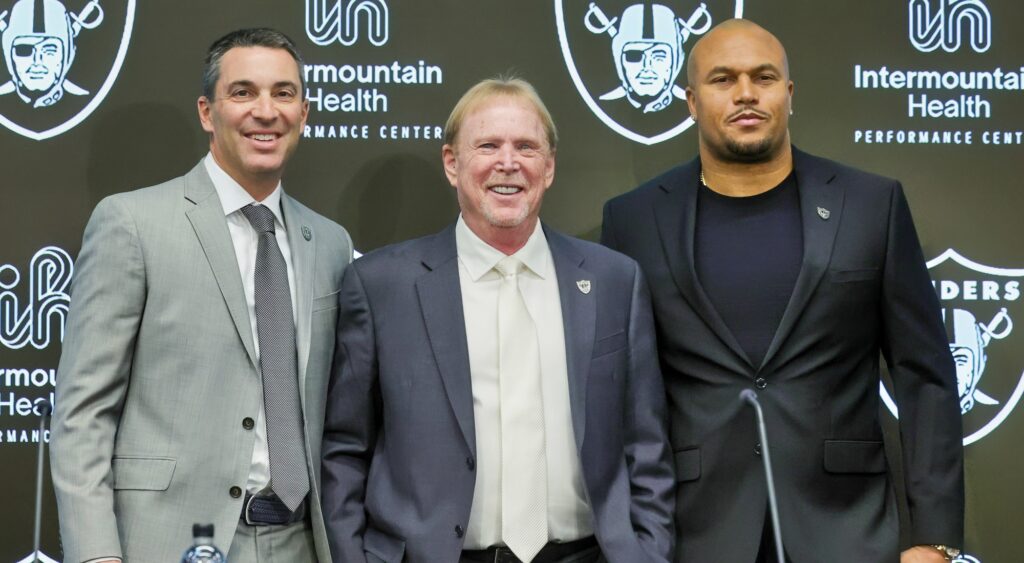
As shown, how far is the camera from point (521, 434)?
10.6 ft

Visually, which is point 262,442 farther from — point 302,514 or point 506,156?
point 506,156

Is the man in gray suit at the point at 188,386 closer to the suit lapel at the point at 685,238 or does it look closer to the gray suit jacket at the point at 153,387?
the gray suit jacket at the point at 153,387

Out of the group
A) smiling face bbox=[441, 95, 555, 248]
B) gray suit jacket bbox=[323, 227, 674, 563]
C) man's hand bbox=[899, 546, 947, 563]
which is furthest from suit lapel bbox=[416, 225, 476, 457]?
man's hand bbox=[899, 546, 947, 563]

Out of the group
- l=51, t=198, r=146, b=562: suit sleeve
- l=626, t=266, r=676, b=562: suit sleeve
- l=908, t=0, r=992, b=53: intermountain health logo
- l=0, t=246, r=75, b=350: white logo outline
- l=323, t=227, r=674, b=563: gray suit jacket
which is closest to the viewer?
l=51, t=198, r=146, b=562: suit sleeve

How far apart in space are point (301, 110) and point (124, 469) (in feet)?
3.58

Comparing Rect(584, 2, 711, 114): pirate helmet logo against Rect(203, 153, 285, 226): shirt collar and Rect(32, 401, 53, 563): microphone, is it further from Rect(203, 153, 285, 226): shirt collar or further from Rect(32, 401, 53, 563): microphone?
Rect(32, 401, 53, 563): microphone

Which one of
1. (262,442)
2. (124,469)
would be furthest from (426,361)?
(124,469)

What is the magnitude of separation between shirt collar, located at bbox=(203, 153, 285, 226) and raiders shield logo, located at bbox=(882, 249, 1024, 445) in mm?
2198

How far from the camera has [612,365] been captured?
11.0 feet

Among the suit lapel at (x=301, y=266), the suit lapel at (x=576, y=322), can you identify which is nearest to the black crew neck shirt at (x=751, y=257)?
the suit lapel at (x=576, y=322)

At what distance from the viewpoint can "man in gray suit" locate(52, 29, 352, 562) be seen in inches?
124

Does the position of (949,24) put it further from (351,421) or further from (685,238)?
(351,421)

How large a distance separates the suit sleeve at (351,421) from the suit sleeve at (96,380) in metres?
0.52

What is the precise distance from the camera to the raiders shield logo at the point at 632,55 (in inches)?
169
